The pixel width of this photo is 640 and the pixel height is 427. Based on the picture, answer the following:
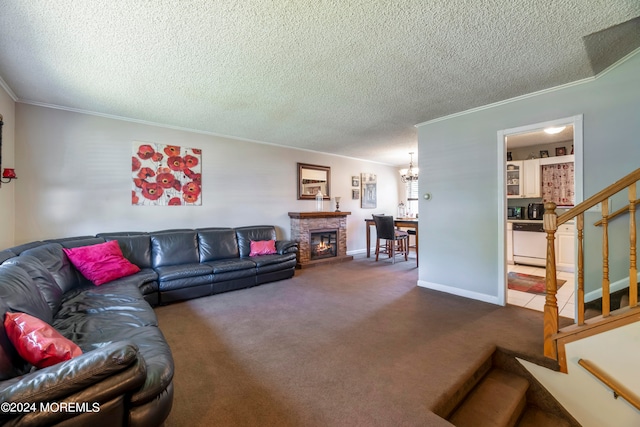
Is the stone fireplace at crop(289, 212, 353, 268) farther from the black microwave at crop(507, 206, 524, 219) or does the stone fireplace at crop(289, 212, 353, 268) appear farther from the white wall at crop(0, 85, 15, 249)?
the white wall at crop(0, 85, 15, 249)

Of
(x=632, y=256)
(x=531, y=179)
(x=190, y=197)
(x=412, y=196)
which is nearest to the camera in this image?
(x=632, y=256)

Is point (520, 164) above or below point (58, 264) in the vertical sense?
above

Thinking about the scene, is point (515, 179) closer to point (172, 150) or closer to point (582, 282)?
point (582, 282)

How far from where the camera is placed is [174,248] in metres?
3.84

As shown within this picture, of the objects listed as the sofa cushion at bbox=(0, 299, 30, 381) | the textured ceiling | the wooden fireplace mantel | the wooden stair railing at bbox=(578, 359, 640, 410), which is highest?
the textured ceiling

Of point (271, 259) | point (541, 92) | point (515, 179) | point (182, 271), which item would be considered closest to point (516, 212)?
point (515, 179)

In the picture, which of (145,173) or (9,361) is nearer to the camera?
Result: (9,361)

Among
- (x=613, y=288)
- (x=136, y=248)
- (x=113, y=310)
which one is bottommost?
(x=113, y=310)

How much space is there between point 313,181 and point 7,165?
14.8 ft

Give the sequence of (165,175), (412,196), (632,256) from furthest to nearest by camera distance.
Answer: (412,196) → (165,175) → (632,256)

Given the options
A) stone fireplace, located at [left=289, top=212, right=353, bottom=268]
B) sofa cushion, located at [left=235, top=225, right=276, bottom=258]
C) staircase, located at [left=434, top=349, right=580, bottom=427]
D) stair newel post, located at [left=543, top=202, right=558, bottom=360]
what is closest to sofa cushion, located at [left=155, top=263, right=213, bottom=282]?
sofa cushion, located at [left=235, top=225, right=276, bottom=258]

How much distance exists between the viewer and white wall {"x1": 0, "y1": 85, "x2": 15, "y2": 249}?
274 centimetres

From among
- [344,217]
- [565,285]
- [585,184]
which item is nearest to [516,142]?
[565,285]

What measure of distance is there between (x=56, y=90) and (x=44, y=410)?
11.0 ft
